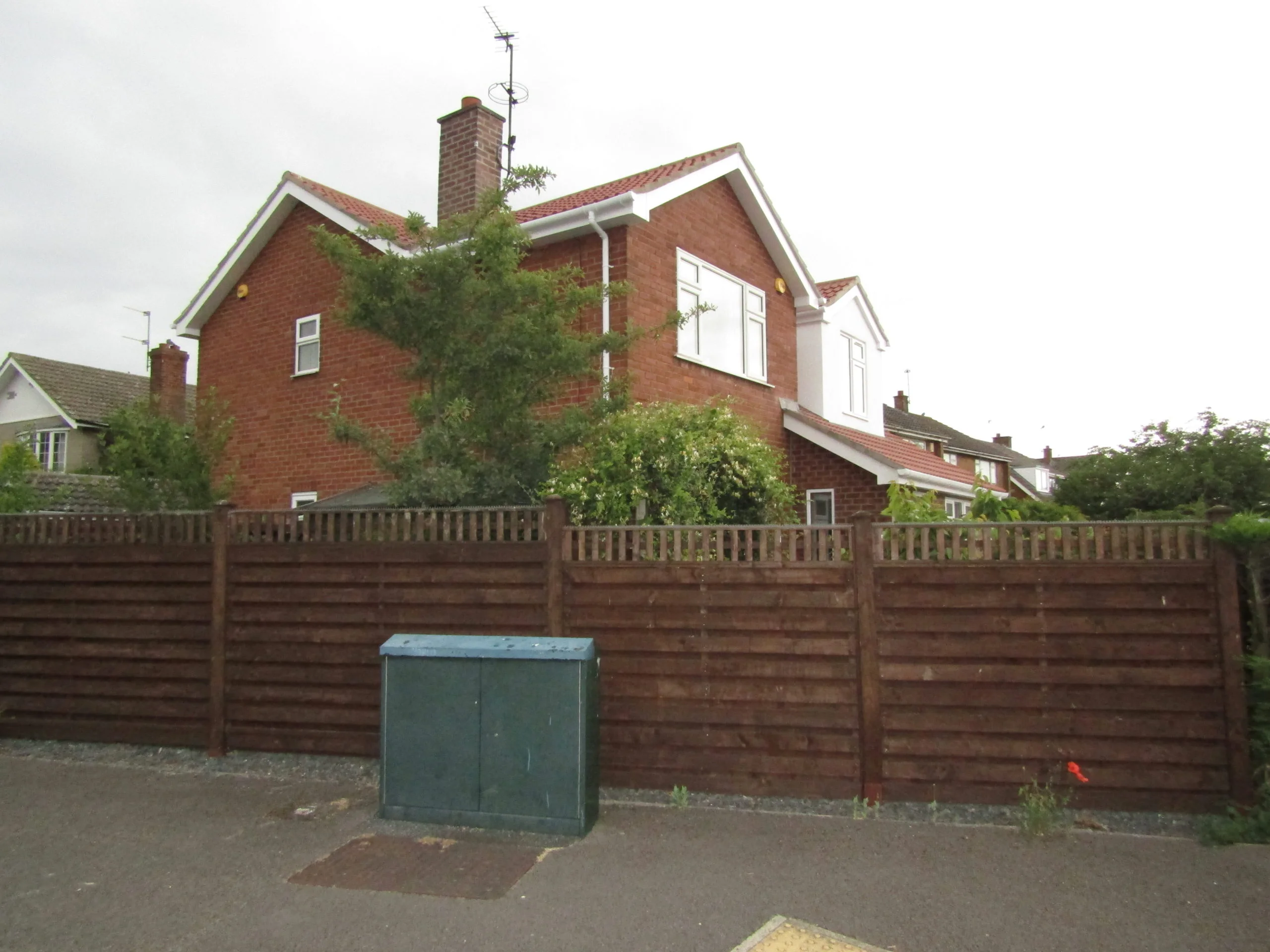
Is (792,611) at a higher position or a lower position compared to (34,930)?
higher

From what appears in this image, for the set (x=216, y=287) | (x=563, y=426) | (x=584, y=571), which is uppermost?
(x=216, y=287)

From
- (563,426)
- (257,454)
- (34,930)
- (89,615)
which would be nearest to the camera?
(34,930)

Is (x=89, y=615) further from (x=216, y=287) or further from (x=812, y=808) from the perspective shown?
(x=216, y=287)

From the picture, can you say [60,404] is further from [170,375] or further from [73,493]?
[73,493]

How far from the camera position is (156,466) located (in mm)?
11391

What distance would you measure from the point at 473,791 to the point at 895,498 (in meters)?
4.20

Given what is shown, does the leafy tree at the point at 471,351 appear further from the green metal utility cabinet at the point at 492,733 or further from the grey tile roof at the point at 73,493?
the grey tile roof at the point at 73,493

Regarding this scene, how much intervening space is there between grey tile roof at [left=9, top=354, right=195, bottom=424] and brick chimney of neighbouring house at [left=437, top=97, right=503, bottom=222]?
52.9 feet

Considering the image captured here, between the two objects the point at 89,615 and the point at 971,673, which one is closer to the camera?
the point at 971,673

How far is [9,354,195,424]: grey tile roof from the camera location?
26609 millimetres

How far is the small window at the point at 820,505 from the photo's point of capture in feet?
42.8

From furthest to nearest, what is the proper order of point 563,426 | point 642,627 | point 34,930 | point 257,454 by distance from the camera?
1. point 257,454
2. point 563,426
3. point 642,627
4. point 34,930

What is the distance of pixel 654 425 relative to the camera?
8.56 metres

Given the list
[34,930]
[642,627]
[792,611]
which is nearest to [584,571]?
[642,627]
